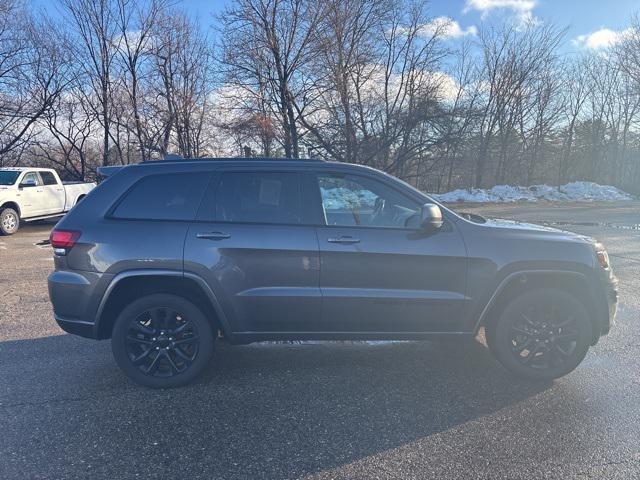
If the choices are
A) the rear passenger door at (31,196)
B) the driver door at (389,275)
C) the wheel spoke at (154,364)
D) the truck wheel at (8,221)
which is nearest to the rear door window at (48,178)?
the rear passenger door at (31,196)

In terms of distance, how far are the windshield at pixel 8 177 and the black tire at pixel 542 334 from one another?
14.4 m

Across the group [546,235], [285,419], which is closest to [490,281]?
[546,235]

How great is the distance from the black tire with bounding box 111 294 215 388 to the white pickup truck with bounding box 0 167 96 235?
989cm

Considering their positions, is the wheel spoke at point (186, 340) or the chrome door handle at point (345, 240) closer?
the chrome door handle at point (345, 240)

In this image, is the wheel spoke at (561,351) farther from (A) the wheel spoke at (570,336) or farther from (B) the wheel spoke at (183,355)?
(B) the wheel spoke at (183,355)

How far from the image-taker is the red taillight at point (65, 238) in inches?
133

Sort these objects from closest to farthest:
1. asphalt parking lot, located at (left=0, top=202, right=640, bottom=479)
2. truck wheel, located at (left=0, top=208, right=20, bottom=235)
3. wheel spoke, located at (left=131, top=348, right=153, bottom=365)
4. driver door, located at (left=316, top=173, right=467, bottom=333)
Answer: asphalt parking lot, located at (left=0, top=202, right=640, bottom=479) < driver door, located at (left=316, top=173, right=467, bottom=333) < wheel spoke, located at (left=131, top=348, right=153, bottom=365) < truck wheel, located at (left=0, top=208, right=20, bottom=235)

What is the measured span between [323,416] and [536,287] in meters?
2.09

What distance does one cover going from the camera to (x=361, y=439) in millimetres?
2830

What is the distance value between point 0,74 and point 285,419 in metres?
27.3

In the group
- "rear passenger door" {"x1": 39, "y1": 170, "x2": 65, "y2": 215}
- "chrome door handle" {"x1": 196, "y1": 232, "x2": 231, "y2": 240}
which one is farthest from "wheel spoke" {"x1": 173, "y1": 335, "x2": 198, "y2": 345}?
"rear passenger door" {"x1": 39, "y1": 170, "x2": 65, "y2": 215}

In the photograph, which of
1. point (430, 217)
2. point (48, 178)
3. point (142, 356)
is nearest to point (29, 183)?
point (48, 178)

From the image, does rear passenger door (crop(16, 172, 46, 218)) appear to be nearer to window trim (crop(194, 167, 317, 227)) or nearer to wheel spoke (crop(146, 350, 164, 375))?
wheel spoke (crop(146, 350, 164, 375))

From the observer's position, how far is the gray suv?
338 cm
